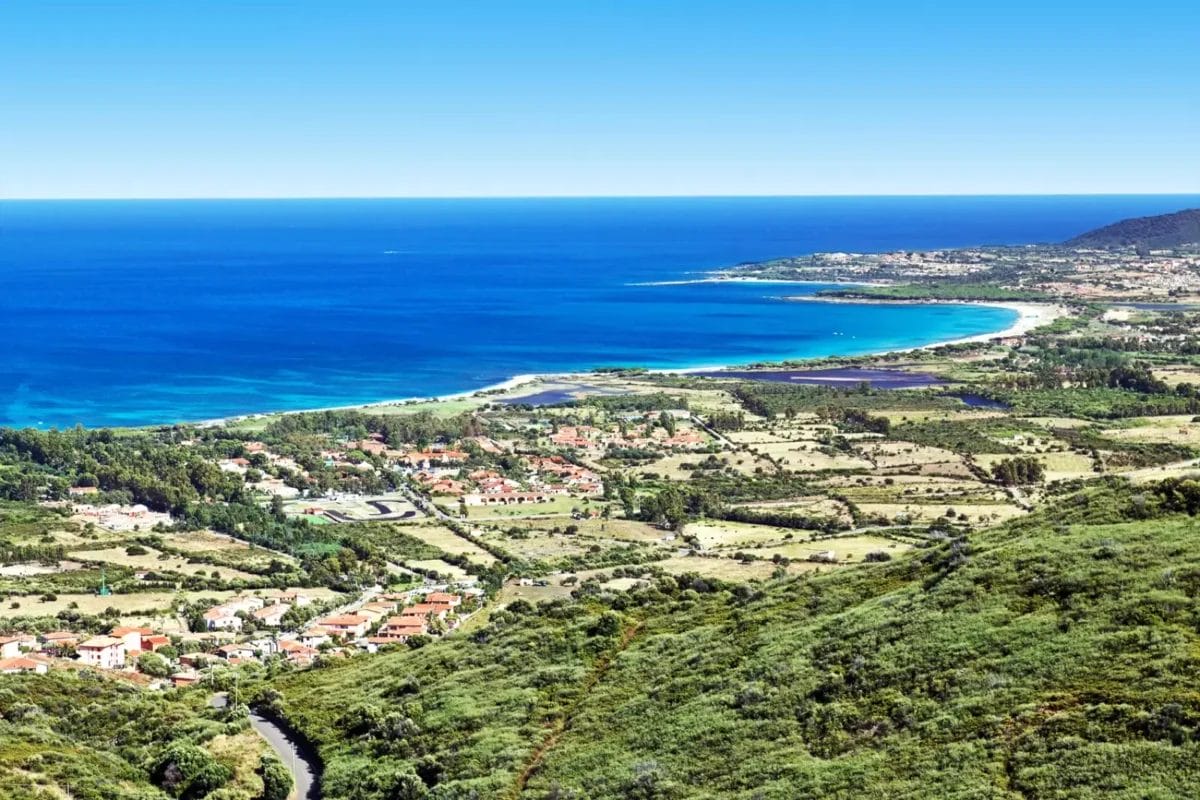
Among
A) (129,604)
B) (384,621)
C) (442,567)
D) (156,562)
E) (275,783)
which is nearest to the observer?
(275,783)

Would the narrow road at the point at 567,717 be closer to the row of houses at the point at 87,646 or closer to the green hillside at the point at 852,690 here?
the green hillside at the point at 852,690

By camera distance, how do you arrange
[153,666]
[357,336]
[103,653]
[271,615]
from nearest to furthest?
[153,666] → [103,653] → [271,615] → [357,336]

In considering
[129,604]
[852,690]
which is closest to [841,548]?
[129,604]

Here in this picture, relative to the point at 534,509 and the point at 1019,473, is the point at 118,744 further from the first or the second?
the point at 1019,473

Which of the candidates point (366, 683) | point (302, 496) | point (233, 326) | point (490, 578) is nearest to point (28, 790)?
point (366, 683)

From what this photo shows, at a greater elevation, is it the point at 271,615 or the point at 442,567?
the point at 271,615

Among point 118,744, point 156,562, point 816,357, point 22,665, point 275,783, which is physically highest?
point 275,783

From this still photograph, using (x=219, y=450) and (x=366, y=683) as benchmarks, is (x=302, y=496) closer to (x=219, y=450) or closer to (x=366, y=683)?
(x=219, y=450)

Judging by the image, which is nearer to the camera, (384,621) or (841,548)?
(384,621)
